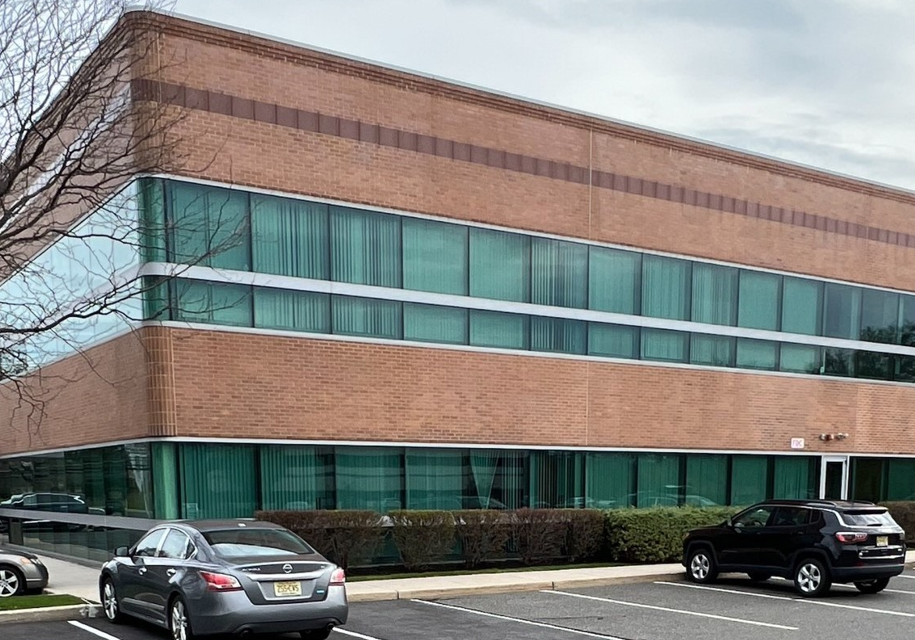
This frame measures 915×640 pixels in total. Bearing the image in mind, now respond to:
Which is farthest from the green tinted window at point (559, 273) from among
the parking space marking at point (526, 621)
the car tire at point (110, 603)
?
the car tire at point (110, 603)

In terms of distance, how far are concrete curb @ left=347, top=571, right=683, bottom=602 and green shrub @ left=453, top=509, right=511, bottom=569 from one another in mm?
2023

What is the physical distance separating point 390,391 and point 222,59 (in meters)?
6.73

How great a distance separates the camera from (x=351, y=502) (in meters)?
16.0

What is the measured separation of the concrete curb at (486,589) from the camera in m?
13.0

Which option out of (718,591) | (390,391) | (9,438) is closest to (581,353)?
(390,391)

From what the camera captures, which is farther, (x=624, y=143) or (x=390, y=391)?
(x=624, y=143)

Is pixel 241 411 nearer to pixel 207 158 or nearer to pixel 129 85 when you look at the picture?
pixel 207 158

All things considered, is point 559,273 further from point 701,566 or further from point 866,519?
point 866,519

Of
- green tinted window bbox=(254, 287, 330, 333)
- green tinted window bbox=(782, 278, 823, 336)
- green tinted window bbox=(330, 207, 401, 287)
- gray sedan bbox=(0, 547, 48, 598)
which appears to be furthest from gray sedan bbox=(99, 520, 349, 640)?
green tinted window bbox=(782, 278, 823, 336)

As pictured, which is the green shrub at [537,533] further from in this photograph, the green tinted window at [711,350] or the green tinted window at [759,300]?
the green tinted window at [759,300]

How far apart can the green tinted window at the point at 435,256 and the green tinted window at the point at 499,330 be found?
73 centimetres

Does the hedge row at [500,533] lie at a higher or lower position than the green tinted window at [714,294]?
lower

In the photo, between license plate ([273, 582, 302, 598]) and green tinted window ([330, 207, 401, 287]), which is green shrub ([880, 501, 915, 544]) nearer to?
green tinted window ([330, 207, 401, 287])

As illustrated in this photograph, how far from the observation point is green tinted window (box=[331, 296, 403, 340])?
1600 centimetres
